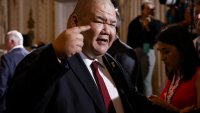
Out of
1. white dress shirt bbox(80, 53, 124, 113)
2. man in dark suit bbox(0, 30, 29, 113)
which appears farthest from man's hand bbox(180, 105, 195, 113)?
man in dark suit bbox(0, 30, 29, 113)

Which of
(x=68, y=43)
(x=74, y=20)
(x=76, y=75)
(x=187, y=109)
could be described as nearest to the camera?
(x=68, y=43)

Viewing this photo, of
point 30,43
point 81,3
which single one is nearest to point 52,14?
point 30,43

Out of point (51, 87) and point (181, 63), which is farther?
point (181, 63)

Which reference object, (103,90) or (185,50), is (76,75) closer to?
(103,90)

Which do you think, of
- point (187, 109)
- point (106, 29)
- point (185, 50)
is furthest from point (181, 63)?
point (106, 29)

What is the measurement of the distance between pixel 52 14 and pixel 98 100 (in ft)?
23.5

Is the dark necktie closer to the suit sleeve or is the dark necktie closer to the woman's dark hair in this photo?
the woman's dark hair

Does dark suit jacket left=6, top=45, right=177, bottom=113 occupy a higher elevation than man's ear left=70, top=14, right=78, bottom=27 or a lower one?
lower

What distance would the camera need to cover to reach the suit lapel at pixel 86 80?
1.60m

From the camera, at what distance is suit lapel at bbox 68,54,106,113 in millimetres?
1597

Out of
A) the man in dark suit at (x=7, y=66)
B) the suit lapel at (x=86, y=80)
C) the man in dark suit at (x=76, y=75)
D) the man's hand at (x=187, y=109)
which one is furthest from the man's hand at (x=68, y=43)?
the man in dark suit at (x=7, y=66)

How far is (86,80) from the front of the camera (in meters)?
1.62

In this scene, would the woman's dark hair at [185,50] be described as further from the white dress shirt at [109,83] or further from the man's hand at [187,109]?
the white dress shirt at [109,83]

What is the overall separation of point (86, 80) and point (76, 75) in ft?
0.15
